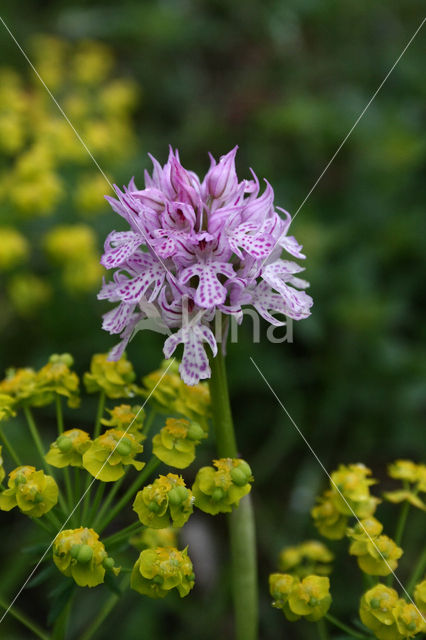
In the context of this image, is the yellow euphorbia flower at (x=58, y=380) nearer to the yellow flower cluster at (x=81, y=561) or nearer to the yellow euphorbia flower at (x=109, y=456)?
the yellow euphorbia flower at (x=109, y=456)

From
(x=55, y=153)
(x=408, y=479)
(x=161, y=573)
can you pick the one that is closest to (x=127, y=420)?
(x=161, y=573)

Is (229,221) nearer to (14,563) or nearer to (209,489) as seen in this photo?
(209,489)

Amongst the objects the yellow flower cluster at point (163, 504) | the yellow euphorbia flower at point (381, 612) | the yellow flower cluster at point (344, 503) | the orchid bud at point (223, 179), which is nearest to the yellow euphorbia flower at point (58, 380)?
the yellow flower cluster at point (163, 504)

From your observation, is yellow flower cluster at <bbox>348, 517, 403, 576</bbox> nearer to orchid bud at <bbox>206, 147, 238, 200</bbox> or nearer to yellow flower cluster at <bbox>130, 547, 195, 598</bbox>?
yellow flower cluster at <bbox>130, 547, 195, 598</bbox>

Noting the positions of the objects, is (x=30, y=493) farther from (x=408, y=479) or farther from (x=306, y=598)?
(x=408, y=479)

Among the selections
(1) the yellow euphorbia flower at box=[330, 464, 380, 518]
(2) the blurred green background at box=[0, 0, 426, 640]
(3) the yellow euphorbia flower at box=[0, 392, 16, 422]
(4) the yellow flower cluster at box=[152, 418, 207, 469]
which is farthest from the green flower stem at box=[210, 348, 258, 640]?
(2) the blurred green background at box=[0, 0, 426, 640]
